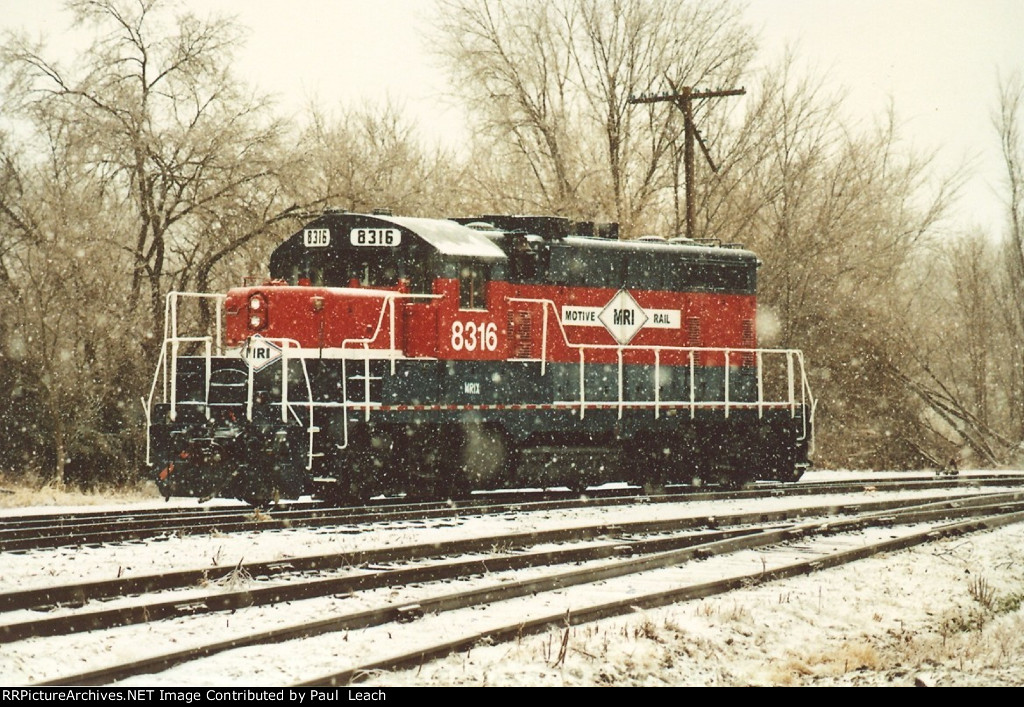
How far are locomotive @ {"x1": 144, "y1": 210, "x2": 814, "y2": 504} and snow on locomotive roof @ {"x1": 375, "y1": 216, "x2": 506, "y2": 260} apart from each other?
0.09ft

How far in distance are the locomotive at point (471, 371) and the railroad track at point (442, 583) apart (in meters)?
2.84

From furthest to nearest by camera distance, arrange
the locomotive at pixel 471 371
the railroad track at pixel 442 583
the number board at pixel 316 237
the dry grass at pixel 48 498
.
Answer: the dry grass at pixel 48 498
the number board at pixel 316 237
the locomotive at pixel 471 371
the railroad track at pixel 442 583

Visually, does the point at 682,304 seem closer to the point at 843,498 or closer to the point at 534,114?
the point at 843,498

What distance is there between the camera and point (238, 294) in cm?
1267

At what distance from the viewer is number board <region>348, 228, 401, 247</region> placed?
12.9 meters

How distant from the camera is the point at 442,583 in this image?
8.14 meters

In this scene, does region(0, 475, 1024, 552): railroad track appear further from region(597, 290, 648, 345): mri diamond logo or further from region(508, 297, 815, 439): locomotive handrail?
region(597, 290, 648, 345): mri diamond logo

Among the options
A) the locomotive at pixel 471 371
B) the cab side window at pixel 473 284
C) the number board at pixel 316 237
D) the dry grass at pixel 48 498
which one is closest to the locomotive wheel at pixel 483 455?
the locomotive at pixel 471 371

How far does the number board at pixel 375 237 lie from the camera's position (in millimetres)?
12945

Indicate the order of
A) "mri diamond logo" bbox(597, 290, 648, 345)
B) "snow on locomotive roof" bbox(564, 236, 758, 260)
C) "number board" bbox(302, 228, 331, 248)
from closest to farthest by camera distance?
"number board" bbox(302, 228, 331, 248) < "snow on locomotive roof" bbox(564, 236, 758, 260) < "mri diamond logo" bbox(597, 290, 648, 345)

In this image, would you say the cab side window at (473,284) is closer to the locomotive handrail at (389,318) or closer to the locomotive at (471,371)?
the locomotive at (471,371)

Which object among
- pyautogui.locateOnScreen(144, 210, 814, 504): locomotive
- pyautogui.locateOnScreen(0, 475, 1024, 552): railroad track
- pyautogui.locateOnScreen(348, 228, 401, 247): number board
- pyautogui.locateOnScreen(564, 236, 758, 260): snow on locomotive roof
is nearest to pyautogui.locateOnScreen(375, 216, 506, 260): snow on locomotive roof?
pyautogui.locateOnScreen(144, 210, 814, 504): locomotive
